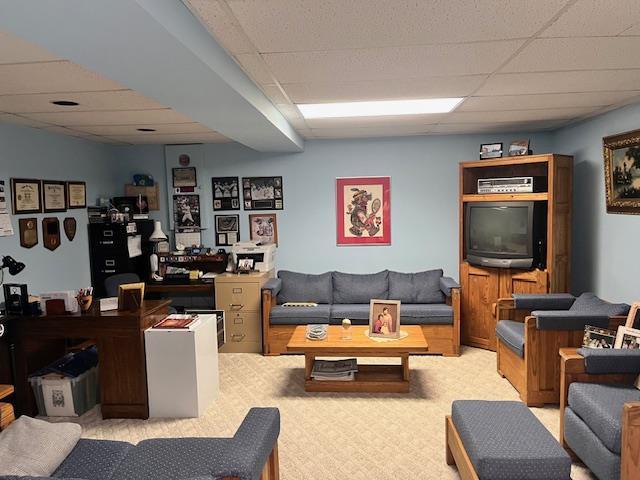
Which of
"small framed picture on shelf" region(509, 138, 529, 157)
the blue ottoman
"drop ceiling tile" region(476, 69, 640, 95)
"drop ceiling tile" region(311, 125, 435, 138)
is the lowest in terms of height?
the blue ottoman

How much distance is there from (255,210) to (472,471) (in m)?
4.22

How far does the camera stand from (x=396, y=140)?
5.80 metres

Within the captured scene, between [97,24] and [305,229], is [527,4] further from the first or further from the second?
[305,229]

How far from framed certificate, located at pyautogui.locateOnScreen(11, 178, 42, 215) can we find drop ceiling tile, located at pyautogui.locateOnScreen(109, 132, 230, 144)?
1038mm

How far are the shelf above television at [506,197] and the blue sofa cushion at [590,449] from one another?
7.58ft

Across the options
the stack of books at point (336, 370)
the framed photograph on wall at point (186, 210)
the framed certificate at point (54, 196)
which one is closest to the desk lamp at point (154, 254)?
the framed photograph on wall at point (186, 210)

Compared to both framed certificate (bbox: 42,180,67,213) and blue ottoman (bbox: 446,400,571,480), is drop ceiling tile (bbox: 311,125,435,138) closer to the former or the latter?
framed certificate (bbox: 42,180,67,213)

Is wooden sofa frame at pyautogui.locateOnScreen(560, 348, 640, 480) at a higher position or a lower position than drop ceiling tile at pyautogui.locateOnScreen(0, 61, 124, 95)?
lower

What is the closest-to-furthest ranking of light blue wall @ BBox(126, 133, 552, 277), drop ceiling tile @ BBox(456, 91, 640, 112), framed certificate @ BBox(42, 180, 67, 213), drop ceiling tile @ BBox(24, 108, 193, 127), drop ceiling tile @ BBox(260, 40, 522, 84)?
drop ceiling tile @ BBox(260, 40, 522, 84)
drop ceiling tile @ BBox(456, 91, 640, 112)
drop ceiling tile @ BBox(24, 108, 193, 127)
framed certificate @ BBox(42, 180, 67, 213)
light blue wall @ BBox(126, 133, 552, 277)

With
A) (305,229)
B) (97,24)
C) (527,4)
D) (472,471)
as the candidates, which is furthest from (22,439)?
(305,229)

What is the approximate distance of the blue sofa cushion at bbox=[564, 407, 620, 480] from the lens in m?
2.48

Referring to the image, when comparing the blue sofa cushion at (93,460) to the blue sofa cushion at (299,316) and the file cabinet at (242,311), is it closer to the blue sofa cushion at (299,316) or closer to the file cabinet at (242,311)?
the blue sofa cushion at (299,316)

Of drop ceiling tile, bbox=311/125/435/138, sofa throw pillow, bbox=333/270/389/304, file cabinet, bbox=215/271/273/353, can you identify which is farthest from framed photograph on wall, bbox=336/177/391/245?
file cabinet, bbox=215/271/273/353

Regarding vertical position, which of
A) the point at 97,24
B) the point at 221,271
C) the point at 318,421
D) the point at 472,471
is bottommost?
A: the point at 318,421
